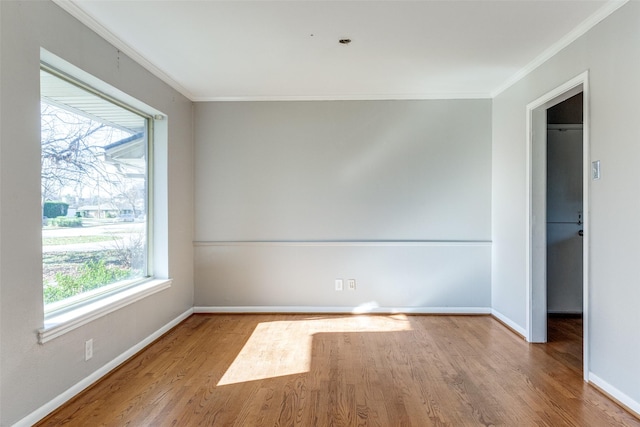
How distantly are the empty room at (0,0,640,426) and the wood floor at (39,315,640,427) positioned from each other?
0.9 inches

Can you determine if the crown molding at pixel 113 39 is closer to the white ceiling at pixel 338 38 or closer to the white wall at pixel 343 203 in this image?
the white ceiling at pixel 338 38

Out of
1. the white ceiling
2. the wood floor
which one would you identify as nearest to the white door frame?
the wood floor

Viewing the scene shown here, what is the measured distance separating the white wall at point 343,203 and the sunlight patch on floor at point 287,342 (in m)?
0.37

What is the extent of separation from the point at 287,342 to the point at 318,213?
1.56 metres

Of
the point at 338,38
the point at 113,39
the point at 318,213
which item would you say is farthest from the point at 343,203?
the point at 113,39

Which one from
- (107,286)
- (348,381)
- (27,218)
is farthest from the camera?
(107,286)

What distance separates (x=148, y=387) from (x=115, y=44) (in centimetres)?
255

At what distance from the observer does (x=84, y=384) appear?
2533mm

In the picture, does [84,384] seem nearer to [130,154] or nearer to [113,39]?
[130,154]

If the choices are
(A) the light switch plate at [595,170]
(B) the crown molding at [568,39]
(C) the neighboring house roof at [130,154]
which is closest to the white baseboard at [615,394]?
(A) the light switch plate at [595,170]

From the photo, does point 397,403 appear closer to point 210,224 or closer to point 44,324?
point 44,324

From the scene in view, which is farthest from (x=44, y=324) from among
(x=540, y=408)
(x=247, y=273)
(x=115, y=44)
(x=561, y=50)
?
(x=561, y=50)

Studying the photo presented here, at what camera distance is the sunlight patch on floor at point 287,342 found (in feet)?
9.27

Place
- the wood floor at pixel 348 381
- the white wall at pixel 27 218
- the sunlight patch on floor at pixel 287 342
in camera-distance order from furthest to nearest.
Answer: the sunlight patch on floor at pixel 287 342
the wood floor at pixel 348 381
the white wall at pixel 27 218
